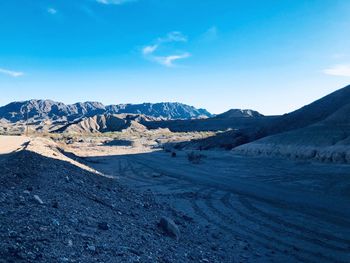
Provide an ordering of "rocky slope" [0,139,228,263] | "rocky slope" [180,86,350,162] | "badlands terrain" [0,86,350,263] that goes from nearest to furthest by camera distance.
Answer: "rocky slope" [0,139,228,263] → "badlands terrain" [0,86,350,263] → "rocky slope" [180,86,350,162]

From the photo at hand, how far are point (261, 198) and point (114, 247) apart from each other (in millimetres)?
13500

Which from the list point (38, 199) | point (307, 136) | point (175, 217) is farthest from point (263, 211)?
point (307, 136)

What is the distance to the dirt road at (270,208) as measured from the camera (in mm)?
11305

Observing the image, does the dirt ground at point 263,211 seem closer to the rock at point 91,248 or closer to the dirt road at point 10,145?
the rock at point 91,248

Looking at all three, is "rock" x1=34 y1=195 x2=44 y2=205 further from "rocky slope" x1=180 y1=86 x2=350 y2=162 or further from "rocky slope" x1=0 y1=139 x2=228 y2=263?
"rocky slope" x1=180 y1=86 x2=350 y2=162

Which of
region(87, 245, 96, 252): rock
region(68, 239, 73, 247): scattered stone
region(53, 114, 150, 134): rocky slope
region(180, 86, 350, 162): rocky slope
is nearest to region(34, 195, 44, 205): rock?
region(68, 239, 73, 247): scattered stone

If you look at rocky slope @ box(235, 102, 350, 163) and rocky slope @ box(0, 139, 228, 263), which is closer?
rocky slope @ box(0, 139, 228, 263)

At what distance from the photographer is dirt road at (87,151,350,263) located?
11.3 meters

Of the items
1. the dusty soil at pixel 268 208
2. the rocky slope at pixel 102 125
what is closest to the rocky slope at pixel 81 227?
the dusty soil at pixel 268 208

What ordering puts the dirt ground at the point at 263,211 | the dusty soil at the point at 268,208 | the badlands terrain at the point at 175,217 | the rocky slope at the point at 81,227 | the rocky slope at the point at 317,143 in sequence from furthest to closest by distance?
the rocky slope at the point at 317,143 < the dusty soil at the point at 268,208 < the dirt ground at the point at 263,211 < the badlands terrain at the point at 175,217 < the rocky slope at the point at 81,227

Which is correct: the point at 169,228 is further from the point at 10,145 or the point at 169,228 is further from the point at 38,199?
the point at 10,145

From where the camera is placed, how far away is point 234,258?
34.1 ft

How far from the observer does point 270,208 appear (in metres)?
17.4

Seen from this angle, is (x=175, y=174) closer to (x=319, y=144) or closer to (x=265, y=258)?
(x=319, y=144)
